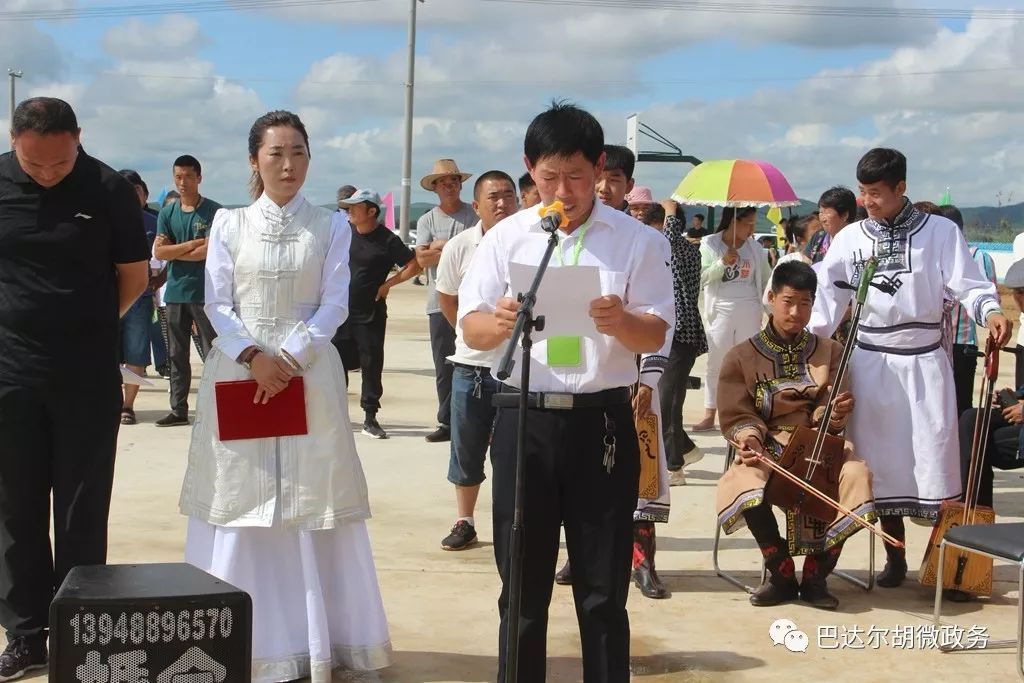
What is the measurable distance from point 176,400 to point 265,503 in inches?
252

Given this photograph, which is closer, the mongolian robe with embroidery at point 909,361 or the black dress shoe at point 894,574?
the mongolian robe with embroidery at point 909,361

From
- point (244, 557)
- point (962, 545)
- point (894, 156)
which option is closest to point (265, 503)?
point (244, 557)

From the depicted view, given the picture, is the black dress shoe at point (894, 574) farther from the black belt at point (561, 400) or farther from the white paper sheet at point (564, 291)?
the white paper sheet at point (564, 291)

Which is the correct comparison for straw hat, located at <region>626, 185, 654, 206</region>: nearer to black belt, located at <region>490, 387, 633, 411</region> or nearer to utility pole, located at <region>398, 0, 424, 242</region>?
black belt, located at <region>490, 387, 633, 411</region>

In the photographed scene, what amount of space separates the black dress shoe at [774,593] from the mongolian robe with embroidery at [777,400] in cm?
16

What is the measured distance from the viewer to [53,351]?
189 inches

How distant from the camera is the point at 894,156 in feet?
20.5

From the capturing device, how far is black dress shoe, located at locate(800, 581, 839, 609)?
605cm

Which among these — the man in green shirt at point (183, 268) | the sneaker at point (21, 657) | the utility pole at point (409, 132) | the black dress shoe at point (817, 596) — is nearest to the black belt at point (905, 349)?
the black dress shoe at point (817, 596)

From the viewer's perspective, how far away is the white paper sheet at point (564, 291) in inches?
146

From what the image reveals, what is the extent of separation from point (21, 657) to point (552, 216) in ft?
9.33

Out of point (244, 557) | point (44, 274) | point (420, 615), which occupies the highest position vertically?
point (44, 274)

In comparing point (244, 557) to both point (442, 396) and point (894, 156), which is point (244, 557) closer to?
point (894, 156)

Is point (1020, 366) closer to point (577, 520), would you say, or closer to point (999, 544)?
point (999, 544)
